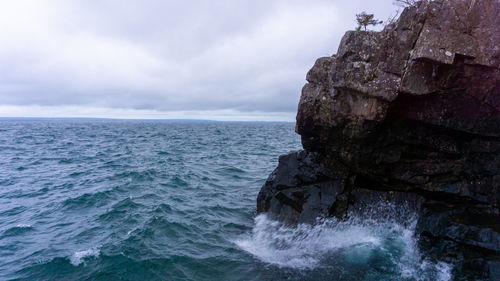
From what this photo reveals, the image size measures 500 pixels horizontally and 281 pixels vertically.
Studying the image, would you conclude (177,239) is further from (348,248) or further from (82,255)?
(348,248)

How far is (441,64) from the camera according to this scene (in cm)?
918

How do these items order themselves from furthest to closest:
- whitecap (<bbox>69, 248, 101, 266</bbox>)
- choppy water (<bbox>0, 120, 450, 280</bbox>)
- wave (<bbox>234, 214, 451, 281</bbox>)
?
whitecap (<bbox>69, 248, 101, 266</bbox>) < choppy water (<bbox>0, 120, 450, 280</bbox>) < wave (<bbox>234, 214, 451, 281</bbox>)

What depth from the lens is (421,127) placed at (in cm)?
1081

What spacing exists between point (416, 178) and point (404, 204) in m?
1.29

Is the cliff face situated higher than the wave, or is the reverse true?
the cliff face

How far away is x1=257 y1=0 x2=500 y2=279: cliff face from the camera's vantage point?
359 inches

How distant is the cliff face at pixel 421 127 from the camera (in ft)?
29.9

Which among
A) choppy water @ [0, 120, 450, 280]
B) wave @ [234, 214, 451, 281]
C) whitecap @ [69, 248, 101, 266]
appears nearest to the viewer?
wave @ [234, 214, 451, 281]

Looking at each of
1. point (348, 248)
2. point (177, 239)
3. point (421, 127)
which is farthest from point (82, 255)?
point (421, 127)

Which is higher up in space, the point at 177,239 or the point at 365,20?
the point at 365,20

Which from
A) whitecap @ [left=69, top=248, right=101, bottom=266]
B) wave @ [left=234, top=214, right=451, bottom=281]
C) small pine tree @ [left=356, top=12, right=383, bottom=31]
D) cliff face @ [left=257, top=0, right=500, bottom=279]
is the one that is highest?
small pine tree @ [left=356, top=12, right=383, bottom=31]

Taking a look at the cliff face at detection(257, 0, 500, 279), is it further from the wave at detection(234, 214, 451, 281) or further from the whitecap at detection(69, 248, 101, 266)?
the whitecap at detection(69, 248, 101, 266)

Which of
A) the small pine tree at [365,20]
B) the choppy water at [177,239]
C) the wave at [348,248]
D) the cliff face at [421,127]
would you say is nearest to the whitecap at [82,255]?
the choppy water at [177,239]

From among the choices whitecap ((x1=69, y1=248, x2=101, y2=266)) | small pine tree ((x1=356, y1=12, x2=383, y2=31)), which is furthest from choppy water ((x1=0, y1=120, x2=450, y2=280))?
small pine tree ((x1=356, y1=12, x2=383, y2=31))
